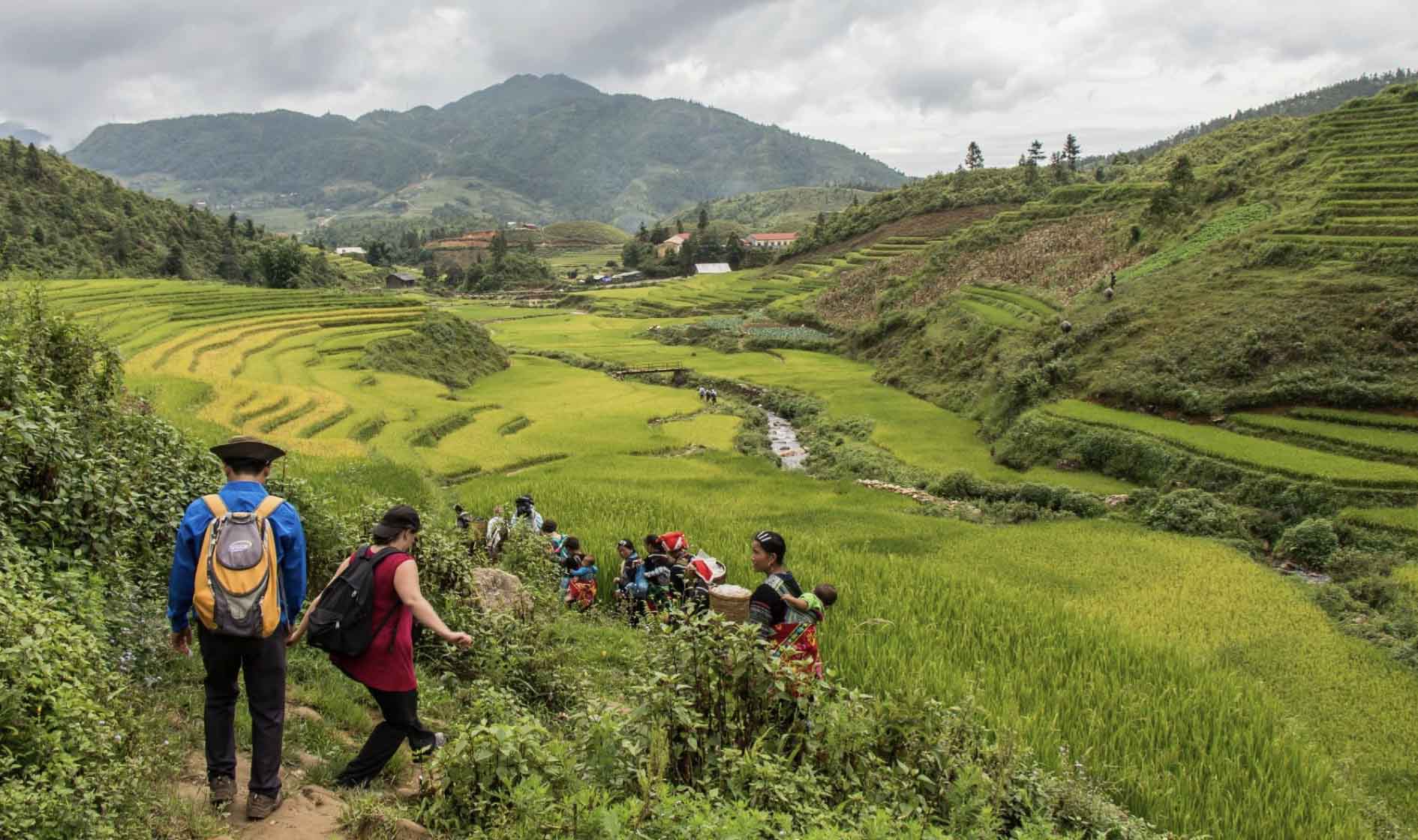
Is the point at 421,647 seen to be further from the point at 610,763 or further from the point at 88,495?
the point at 610,763

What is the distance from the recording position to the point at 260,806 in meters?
4.20

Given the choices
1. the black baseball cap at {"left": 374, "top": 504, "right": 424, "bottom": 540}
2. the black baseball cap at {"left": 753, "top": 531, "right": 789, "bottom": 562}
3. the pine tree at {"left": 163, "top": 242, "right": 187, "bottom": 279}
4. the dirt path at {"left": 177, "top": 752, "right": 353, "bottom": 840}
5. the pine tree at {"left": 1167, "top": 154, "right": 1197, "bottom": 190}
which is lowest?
the dirt path at {"left": 177, "top": 752, "right": 353, "bottom": 840}

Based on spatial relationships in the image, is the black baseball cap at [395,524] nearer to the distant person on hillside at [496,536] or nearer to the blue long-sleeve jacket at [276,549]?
the blue long-sleeve jacket at [276,549]

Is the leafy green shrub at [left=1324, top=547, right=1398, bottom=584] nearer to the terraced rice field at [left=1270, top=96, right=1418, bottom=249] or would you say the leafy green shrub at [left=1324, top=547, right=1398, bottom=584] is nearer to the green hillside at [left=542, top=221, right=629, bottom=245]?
the terraced rice field at [left=1270, top=96, right=1418, bottom=249]

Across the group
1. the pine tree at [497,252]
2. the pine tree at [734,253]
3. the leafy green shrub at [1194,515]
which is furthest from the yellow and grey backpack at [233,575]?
the pine tree at [497,252]

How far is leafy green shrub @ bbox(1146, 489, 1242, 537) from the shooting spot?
15.9m

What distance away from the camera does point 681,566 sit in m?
9.51

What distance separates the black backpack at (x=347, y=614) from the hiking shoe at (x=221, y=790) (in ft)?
2.68

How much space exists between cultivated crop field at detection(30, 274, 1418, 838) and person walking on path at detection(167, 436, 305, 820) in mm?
4042

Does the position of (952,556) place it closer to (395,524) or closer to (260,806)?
(395,524)

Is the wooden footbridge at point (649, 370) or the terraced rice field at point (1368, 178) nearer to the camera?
the terraced rice field at point (1368, 178)

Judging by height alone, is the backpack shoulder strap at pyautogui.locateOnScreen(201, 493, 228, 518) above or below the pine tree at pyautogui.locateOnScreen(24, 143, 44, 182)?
below

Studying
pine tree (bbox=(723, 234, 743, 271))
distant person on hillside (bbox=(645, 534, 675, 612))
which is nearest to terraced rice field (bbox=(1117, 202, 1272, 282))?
distant person on hillside (bbox=(645, 534, 675, 612))

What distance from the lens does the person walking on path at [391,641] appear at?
4555 mm
